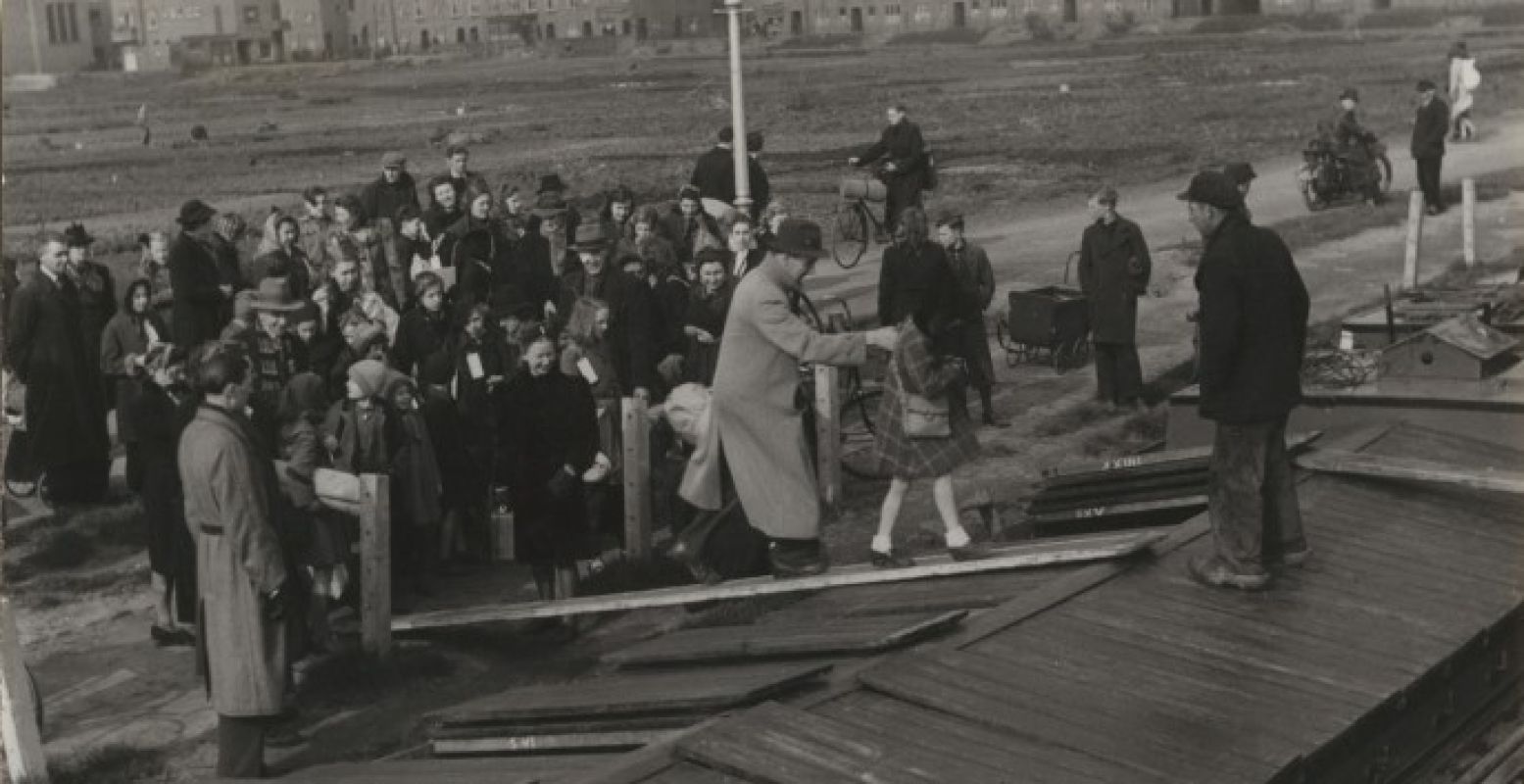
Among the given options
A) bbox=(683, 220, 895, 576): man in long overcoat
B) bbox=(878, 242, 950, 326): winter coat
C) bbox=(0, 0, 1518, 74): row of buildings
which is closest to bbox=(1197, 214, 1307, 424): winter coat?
bbox=(683, 220, 895, 576): man in long overcoat

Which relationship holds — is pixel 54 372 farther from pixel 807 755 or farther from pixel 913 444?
pixel 807 755

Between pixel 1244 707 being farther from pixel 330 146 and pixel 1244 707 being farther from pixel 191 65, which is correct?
pixel 191 65

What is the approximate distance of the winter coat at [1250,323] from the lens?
914cm

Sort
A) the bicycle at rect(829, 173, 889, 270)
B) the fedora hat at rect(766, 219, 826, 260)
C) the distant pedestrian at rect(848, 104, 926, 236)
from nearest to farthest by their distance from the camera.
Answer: the fedora hat at rect(766, 219, 826, 260) < the distant pedestrian at rect(848, 104, 926, 236) < the bicycle at rect(829, 173, 889, 270)

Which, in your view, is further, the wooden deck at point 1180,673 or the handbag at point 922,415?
the handbag at point 922,415

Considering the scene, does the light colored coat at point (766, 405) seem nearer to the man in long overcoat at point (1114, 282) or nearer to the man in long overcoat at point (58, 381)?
the man in long overcoat at point (58, 381)

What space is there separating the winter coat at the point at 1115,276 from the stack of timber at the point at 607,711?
28.3 ft

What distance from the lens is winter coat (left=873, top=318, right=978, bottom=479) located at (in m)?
10.6

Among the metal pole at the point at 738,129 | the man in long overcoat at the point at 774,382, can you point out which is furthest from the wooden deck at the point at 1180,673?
the metal pole at the point at 738,129

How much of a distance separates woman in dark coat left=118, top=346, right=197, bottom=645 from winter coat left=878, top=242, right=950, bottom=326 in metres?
5.16

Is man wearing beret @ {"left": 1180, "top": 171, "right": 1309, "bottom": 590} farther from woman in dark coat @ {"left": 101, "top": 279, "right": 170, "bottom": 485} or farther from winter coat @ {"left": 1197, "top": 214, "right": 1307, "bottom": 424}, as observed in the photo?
woman in dark coat @ {"left": 101, "top": 279, "right": 170, "bottom": 485}

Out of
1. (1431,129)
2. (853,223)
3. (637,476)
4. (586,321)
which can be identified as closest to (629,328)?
(586,321)

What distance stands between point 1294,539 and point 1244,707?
199 centimetres

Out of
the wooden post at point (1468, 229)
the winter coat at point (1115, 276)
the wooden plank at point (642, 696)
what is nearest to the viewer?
the wooden plank at point (642, 696)
